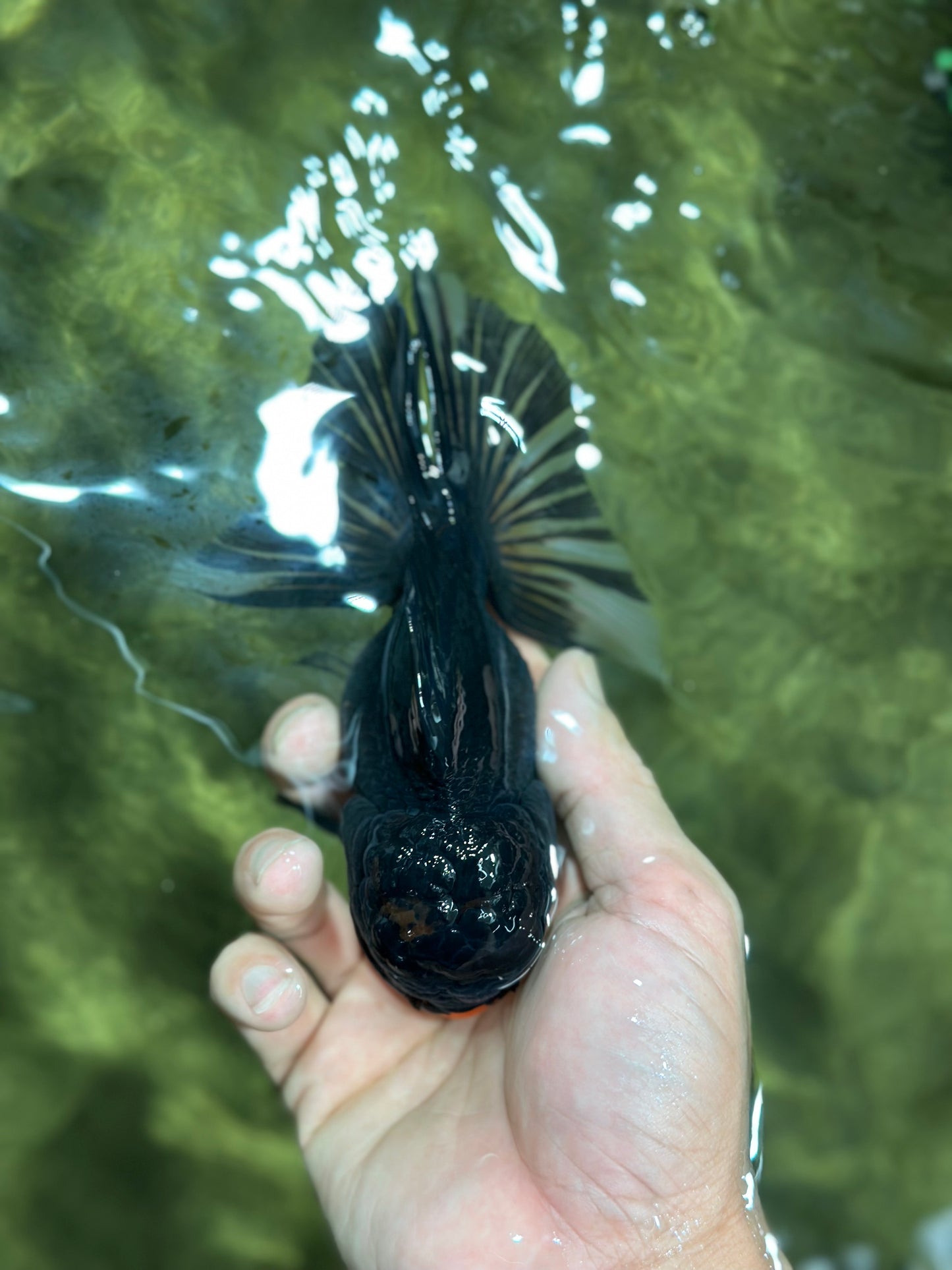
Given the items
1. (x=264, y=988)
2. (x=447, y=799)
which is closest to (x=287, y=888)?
(x=264, y=988)

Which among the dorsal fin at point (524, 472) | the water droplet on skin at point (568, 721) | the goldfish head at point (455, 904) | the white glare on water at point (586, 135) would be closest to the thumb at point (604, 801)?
the water droplet on skin at point (568, 721)

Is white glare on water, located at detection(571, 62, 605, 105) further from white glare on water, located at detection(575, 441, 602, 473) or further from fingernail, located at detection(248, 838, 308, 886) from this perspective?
fingernail, located at detection(248, 838, 308, 886)

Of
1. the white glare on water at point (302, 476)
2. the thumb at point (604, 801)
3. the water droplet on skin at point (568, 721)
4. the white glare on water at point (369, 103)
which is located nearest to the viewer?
the thumb at point (604, 801)

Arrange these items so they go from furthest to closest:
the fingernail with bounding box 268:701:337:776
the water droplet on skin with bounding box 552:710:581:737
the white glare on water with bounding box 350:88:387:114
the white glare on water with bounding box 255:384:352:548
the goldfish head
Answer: the white glare on water with bounding box 350:88:387:114 < the white glare on water with bounding box 255:384:352:548 < the fingernail with bounding box 268:701:337:776 < the water droplet on skin with bounding box 552:710:581:737 < the goldfish head

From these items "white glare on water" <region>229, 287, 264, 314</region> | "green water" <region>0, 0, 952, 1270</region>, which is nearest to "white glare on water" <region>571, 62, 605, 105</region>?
"green water" <region>0, 0, 952, 1270</region>

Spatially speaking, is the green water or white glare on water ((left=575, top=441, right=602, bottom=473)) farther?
white glare on water ((left=575, top=441, right=602, bottom=473))

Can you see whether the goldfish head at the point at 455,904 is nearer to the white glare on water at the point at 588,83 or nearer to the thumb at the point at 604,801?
the thumb at the point at 604,801
